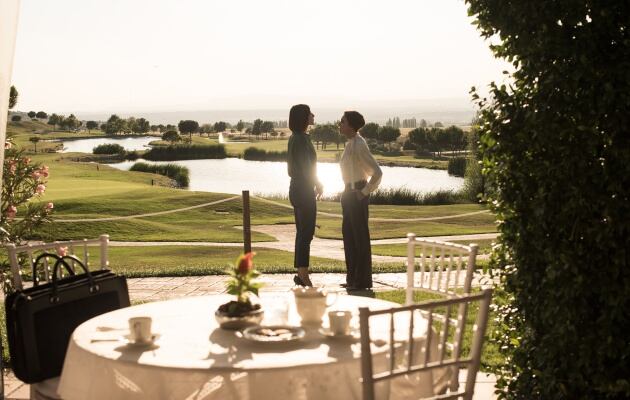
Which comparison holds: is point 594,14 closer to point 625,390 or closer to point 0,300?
point 625,390

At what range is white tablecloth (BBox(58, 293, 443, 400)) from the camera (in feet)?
10.0

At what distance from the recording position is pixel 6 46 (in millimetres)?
4266

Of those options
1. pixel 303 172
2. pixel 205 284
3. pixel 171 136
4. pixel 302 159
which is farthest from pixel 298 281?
Answer: pixel 171 136

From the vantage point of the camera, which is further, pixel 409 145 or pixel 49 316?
pixel 409 145

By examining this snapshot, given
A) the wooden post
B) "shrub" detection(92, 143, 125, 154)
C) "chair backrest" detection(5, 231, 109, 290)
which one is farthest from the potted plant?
"shrub" detection(92, 143, 125, 154)

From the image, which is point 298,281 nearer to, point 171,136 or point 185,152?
point 185,152

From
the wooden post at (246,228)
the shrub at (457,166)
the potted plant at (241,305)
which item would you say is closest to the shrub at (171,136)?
Answer: the shrub at (457,166)

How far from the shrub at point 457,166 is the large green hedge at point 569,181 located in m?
38.0

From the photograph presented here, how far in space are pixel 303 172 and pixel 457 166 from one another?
35.8 m

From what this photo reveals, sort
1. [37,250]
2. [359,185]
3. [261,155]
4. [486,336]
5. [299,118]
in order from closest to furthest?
[37,250], [486,336], [359,185], [299,118], [261,155]

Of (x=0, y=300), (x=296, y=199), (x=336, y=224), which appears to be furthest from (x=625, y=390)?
(x=336, y=224)

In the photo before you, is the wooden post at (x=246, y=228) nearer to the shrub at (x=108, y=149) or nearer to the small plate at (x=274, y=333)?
the small plate at (x=274, y=333)

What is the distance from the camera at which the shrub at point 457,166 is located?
42.1 metres

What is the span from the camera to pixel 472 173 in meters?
28.6
